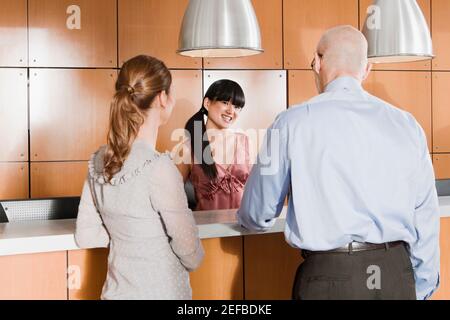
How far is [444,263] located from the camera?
310 cm

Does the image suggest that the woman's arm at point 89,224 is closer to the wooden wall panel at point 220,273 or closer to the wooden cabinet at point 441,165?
the wooden wall panel at point 220,273

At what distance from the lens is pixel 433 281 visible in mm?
2361

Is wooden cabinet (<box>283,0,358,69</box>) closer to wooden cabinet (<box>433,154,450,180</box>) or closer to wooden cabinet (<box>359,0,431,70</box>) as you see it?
wooden cabinet (<box>359,0,431,70</box>)

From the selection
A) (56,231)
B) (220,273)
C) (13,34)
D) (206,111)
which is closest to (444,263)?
(220,273)

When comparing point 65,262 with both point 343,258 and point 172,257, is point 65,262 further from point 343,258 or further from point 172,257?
point 343,258

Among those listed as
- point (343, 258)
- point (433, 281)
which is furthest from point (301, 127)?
point (433, 281)

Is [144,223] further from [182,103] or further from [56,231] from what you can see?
[182,103]

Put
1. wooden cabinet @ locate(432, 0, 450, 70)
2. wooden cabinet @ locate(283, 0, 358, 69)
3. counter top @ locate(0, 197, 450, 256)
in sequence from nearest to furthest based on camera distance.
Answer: counter top @ locate(0, 197, 450, 256)
wooden cabinet @ locate(283, 0, 358, 69)
wooden cabinet @ locate(432, 0, 450, 70)

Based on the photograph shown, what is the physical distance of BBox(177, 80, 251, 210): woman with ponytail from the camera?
15.0ft

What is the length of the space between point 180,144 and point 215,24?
252 centimetres

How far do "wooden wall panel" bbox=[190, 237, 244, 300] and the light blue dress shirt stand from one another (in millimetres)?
590

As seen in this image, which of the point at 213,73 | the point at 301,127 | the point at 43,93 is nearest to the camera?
the point at 301,127

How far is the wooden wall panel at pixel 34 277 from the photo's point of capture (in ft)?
7.84

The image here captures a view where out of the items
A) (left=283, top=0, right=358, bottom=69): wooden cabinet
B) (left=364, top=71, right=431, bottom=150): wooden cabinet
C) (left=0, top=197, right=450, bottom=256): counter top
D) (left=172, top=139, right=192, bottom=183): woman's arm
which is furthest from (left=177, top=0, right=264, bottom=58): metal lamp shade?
(left=364, top=71, right=431, bottom=150): wooden cabinet
